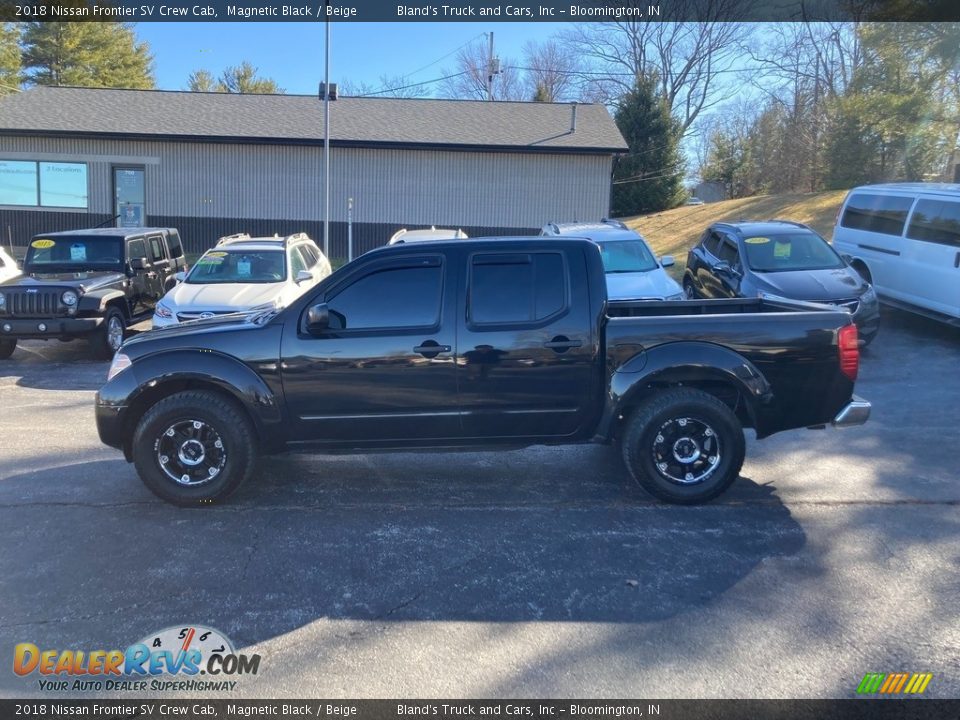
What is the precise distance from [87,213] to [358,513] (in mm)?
23205

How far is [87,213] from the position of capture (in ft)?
83.4

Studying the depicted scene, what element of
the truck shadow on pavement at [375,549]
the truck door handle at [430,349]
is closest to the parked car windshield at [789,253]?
the truck shadow on pavement at [375,549]

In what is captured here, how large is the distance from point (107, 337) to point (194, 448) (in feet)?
21.9

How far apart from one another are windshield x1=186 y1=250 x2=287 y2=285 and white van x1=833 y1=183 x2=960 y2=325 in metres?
9.29

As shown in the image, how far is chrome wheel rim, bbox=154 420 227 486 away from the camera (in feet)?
19.1

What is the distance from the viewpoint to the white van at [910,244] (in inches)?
457

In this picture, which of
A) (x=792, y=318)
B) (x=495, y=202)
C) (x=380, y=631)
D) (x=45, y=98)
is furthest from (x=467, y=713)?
(x=45, y=98)

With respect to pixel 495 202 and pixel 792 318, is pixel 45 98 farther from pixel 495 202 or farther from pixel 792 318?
pixel 792 318

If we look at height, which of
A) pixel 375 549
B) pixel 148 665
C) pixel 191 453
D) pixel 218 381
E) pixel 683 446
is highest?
pixel 218 381

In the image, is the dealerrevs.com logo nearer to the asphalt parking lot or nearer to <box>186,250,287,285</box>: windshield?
the asphalt parking lot

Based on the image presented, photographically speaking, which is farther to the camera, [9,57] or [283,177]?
[9,57]

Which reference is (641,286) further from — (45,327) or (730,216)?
(730,216)

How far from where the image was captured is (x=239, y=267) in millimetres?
12133

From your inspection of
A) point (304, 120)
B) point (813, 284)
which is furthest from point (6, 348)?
point (304, 120)
